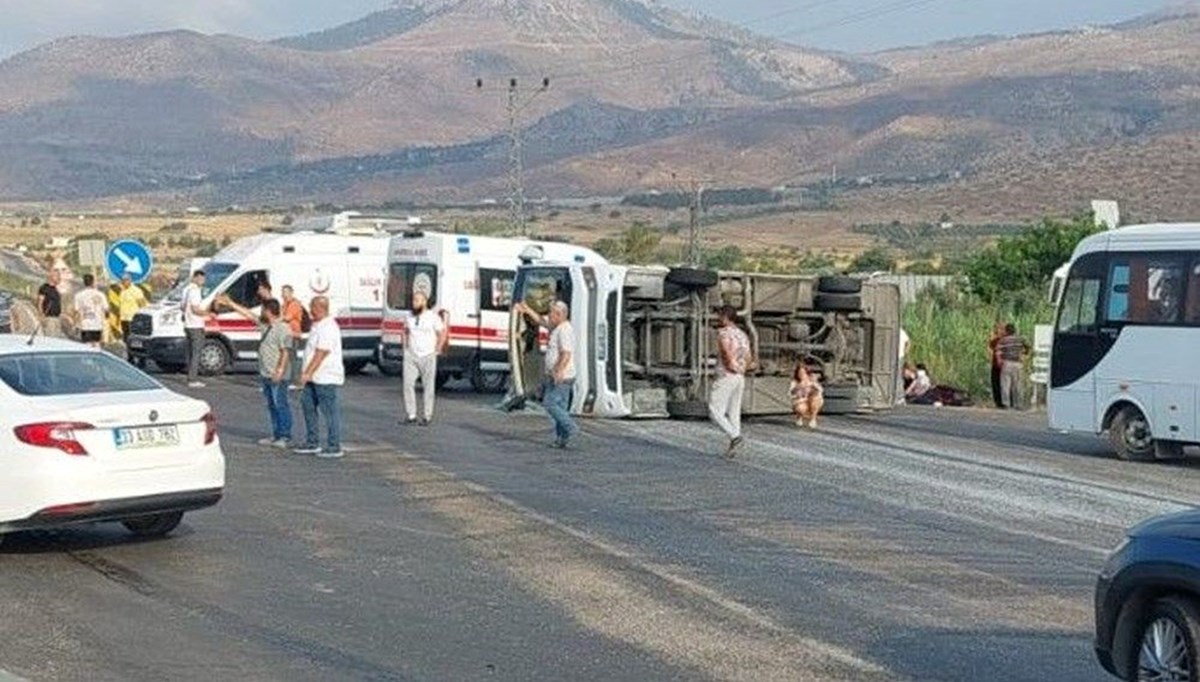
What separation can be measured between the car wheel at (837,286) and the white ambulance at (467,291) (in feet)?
17.9

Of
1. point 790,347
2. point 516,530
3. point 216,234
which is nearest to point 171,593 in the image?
point 516,530

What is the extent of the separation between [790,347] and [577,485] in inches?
384

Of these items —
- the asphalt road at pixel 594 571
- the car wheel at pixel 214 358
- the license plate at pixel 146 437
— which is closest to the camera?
the asphalt road at pixel 594 571

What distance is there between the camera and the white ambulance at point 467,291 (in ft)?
109

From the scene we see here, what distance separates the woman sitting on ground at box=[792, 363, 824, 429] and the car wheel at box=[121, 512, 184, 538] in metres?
13.3

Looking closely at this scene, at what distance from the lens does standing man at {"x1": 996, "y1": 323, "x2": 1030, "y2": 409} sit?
3272 centimetres

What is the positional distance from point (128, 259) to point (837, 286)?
15654mm

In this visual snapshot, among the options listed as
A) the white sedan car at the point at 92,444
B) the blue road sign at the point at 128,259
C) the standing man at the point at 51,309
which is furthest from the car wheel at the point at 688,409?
the blue road sign at the point at 128,259

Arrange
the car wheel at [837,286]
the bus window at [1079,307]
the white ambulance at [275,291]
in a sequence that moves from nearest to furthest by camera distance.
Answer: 1. the bus window at [1079,307]
2. the car wheel at [837,286]
3. the white ambulance at [275,291]

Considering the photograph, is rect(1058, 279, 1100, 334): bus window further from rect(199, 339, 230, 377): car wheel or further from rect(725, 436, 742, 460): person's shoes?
rect(199, 339, 230, 377): car wheel

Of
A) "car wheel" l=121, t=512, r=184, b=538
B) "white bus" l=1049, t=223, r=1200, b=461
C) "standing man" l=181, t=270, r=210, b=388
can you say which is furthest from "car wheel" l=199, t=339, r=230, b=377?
"car wheel" l=121, t=512, r=184, b=538

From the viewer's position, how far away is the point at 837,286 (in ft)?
93.3

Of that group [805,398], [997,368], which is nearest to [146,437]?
[805,398]

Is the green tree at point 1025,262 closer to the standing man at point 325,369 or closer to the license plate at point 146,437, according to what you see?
the standing man at point 325,369
